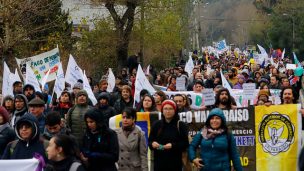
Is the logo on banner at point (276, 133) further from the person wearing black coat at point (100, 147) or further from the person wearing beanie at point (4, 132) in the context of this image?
the person wearing beanie at point (4, 132)

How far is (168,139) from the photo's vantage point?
9141mm

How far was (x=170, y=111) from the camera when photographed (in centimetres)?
906

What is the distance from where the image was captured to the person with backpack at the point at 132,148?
9.30 m

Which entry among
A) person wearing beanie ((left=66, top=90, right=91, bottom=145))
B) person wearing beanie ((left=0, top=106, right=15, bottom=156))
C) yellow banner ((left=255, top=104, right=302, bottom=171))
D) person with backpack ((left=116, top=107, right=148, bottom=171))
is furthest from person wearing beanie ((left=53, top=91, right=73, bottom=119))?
person wearing beanie ((left=0, top=106, right=15, bottom=156))

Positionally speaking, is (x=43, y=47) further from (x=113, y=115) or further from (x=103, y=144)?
(x=103, y=144)

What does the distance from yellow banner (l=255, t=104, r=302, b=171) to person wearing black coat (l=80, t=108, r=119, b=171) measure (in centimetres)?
348

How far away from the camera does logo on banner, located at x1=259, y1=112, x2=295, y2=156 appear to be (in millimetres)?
11258

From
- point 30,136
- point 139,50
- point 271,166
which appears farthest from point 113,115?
point 139,50

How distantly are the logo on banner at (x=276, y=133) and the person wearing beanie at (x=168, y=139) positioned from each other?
2.53 metres

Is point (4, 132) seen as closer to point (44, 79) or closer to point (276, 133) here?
point (276, 133)

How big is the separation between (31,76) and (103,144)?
7806 mm

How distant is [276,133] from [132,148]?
2.91m

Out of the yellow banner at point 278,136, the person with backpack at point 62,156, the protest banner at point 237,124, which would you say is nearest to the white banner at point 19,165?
the person with backpack at point 62,156

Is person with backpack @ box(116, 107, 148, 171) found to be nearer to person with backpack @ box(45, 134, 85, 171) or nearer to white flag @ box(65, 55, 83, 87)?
person with backpack @ box(45, 134, 85, 171)
